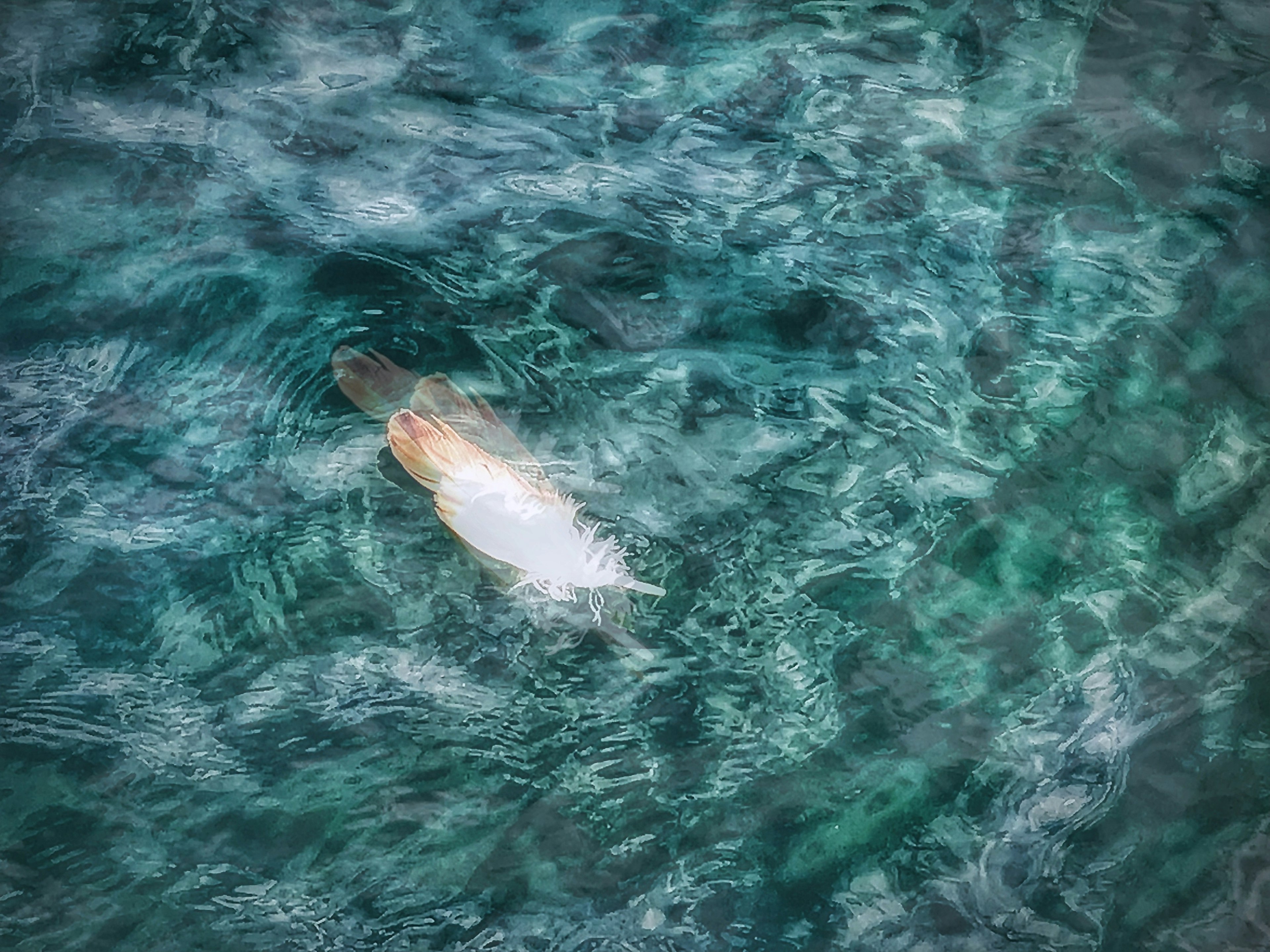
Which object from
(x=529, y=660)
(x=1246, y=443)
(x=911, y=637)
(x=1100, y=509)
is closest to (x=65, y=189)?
(x=529, y=660)

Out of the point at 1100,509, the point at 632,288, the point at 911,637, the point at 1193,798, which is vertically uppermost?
the point at 632,288

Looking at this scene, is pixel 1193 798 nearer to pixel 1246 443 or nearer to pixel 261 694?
pixel 1246 443

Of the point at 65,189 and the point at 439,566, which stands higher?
the point at 65,189

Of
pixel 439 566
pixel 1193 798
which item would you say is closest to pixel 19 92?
pixel 439 566

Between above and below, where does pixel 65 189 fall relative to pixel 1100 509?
above

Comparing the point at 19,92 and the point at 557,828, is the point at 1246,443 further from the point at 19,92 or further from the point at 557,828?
the point at 19,92

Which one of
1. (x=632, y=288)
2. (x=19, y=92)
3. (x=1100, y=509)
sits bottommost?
(x=1100, y=509)
